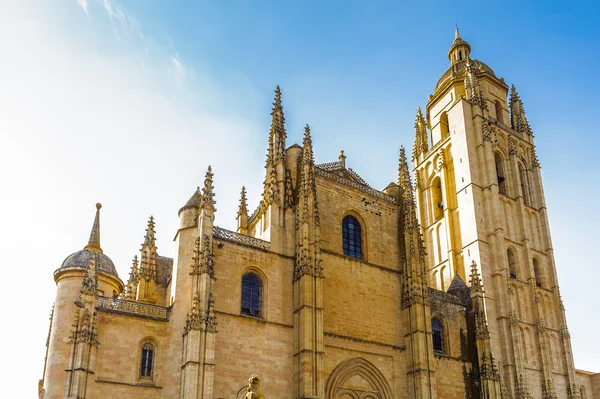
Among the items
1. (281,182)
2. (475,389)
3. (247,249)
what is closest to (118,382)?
(247,249)

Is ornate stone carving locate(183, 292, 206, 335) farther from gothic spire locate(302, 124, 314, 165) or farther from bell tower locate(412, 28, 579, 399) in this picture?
bell tower locate(412, 28, 579, 399)

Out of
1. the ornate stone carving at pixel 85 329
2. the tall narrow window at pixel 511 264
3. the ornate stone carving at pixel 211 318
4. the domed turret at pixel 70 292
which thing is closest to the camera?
the ornate stone carving at pixel 85 329

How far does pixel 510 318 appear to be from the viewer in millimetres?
34594

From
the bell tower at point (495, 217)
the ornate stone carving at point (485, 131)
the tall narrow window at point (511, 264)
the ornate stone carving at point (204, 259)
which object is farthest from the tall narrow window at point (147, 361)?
the ornate stone carving at point (485, 131)

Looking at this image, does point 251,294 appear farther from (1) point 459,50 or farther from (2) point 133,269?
(1) point 459,50

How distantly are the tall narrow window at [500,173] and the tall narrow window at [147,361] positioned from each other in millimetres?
26507

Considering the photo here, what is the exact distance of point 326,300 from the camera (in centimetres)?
2594

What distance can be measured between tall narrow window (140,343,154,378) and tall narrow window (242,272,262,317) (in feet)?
12.6

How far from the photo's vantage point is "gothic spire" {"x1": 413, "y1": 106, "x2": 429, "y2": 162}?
44.8 metres

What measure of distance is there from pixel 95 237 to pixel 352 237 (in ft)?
39.5

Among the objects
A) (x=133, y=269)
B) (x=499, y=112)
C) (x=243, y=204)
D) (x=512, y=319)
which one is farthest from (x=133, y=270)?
(x=499, y=112)

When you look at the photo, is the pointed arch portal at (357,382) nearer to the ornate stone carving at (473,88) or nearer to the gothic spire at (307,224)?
the gothic spire at (307,224)

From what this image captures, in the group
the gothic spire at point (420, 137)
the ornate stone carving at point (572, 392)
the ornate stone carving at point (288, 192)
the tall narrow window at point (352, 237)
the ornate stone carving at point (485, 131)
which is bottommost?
the ornate stone carving at point (572, 392)

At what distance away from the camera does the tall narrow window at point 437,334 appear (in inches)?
1155
